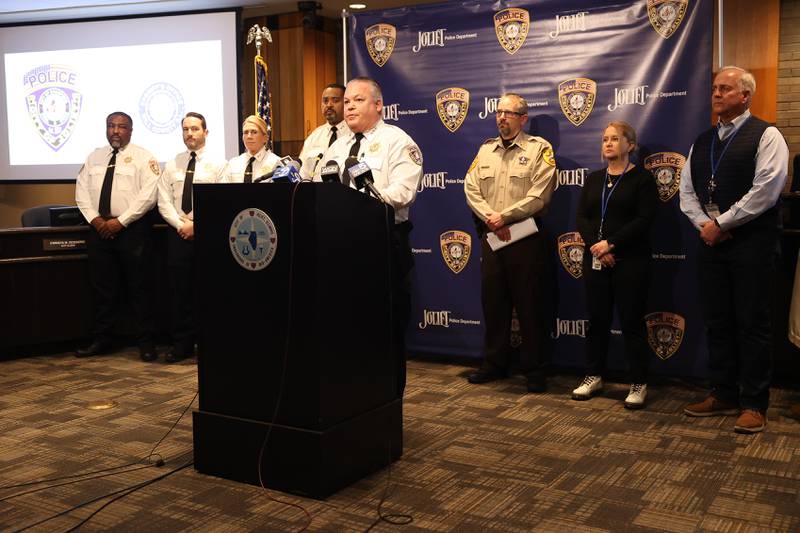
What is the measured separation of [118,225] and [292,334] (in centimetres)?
328

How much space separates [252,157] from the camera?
5410 millimetres

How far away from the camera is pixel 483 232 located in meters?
4.73

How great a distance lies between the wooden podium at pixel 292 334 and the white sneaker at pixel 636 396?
1.63 m

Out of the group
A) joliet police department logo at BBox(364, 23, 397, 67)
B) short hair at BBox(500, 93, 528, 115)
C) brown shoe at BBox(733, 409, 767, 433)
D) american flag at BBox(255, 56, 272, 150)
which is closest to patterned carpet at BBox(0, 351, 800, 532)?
brown shoe at BBox(733, 409, 767, 433)

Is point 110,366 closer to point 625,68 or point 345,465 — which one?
point 345,465

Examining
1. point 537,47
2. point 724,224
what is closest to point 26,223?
point 537,47

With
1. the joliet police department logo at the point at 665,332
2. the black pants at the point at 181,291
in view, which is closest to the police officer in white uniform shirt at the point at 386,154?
the joliet police department logo at the point at 665,332

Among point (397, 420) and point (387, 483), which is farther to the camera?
point (397, 420)

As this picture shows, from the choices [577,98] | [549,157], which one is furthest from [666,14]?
[549,157]

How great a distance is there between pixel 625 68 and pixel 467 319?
186 centimetres

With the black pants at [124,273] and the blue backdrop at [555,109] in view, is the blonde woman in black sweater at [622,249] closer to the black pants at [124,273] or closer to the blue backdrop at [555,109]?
the blue backdrop at [555,109]

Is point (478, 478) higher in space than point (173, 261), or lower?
lower

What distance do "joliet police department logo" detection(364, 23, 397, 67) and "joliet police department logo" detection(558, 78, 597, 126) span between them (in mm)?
1248

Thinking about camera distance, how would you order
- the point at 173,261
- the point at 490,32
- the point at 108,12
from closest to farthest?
the point at 490,32 < the point at 173,261 < the point at 108,12
